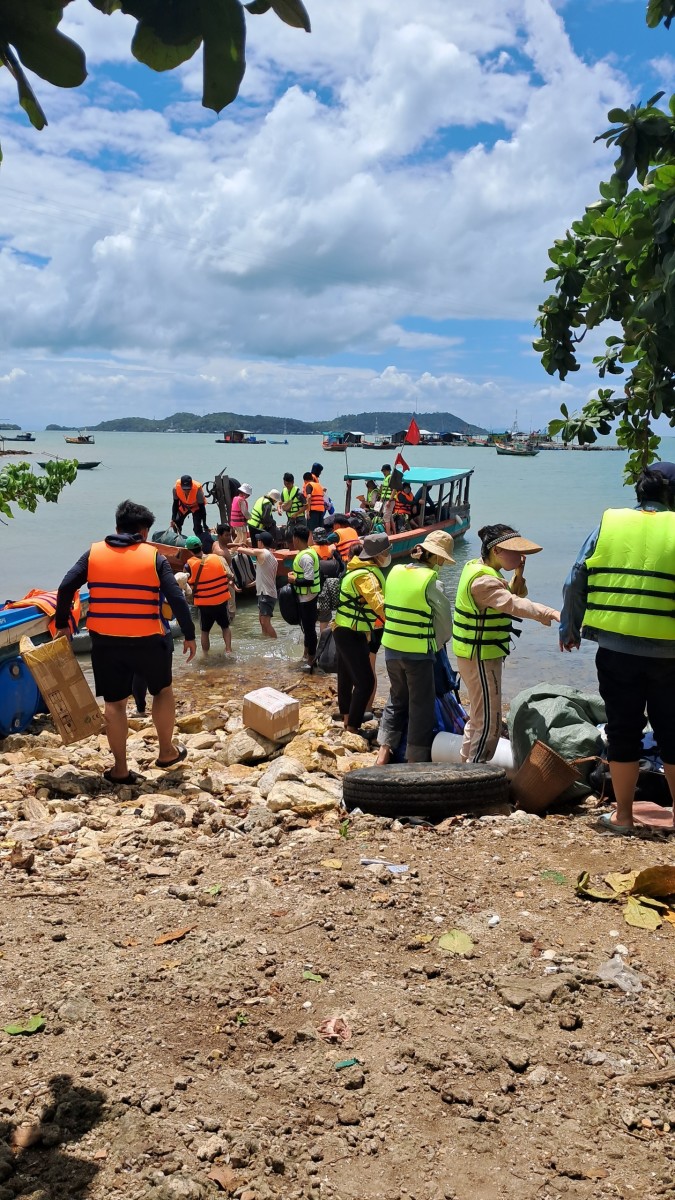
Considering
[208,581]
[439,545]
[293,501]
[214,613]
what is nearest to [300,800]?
[439,545]

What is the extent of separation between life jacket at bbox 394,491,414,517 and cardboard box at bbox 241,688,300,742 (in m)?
14.4

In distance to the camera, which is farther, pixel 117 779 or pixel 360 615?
pixel 360 615

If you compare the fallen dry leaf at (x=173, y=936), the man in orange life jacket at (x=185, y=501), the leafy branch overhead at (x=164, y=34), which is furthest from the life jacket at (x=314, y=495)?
the leafy branch overhead at (x=164, y=34)

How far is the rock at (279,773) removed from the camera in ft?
20.3

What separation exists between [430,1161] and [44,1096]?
121 cm

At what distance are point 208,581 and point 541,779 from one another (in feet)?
23.1

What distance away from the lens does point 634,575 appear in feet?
15.3

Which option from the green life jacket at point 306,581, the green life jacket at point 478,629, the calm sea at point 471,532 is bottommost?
the calm sea at point 471,532

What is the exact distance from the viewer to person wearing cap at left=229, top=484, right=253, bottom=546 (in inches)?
712

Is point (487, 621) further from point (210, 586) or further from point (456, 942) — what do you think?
point (210, 586)

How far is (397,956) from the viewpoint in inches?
140

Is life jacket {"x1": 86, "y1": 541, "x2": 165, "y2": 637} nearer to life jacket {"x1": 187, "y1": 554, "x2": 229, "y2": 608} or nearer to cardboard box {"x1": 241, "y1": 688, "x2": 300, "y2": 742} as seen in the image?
cardboard box {"x1": 241, "y1": 688, "x2": 300, "y2": 742}

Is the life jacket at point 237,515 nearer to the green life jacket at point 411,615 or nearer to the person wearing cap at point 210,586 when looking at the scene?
the person wearing cap at point 210,586

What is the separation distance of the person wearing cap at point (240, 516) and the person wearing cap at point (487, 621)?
12.3 metres
